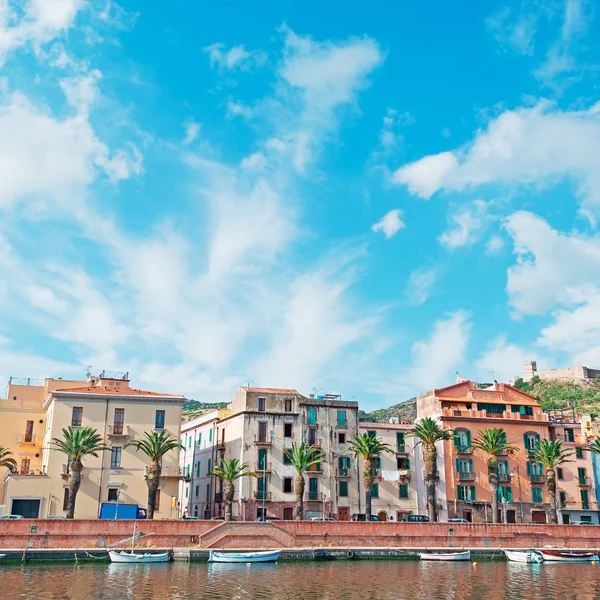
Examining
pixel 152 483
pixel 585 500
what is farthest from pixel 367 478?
pixel 585 500

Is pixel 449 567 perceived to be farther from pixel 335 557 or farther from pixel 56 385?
pixel 56 385

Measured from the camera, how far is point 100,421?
2822 inches

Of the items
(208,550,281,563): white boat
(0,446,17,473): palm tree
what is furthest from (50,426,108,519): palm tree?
(208,550,281,563): white boat

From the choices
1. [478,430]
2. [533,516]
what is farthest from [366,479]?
[533,516]

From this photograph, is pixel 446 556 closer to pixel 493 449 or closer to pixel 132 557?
pixel 493 449

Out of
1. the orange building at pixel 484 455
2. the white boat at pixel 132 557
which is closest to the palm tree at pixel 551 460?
the orange building at pixel 484 455

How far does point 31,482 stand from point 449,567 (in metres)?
40.6

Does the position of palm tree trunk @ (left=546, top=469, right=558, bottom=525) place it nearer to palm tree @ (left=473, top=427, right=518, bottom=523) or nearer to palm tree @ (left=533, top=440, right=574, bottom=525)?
palm tree @ (left=533, top=440, right=574, bottom=525)

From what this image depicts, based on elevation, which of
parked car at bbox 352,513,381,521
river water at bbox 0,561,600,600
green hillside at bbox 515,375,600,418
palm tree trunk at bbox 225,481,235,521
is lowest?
river water at bbox 0,561,600,600

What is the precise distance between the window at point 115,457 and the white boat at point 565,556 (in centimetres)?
4193

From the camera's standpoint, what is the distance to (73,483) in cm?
6316

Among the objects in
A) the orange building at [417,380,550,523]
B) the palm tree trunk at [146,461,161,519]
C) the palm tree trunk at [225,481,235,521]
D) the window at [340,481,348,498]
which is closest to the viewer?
the palm tree trunk at [146,461,161,519]

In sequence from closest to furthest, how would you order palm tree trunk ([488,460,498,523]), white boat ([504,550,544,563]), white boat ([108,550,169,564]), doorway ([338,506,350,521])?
1. white boat ([108,550,169,564])
2. white boat ([504,550,544,563])
3. palm tree trunk ([488,460,498,523])
4. doorway ([338,506,350,521])

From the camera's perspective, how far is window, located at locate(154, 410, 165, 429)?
239 ft
